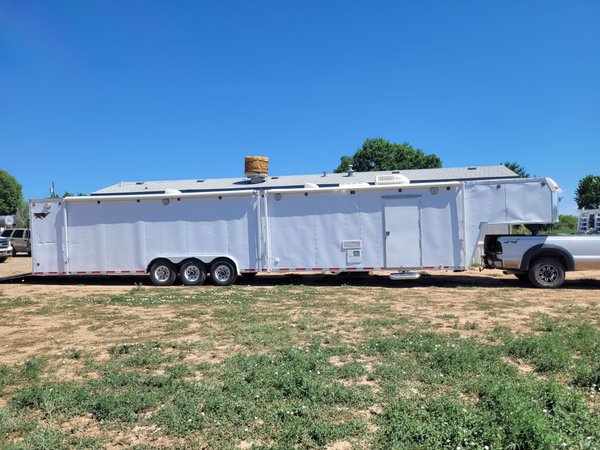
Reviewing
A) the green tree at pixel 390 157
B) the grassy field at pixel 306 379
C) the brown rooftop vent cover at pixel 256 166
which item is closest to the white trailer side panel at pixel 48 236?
the grassy field at pixel 306 379

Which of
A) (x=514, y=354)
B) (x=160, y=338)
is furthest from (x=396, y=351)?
(x=160, y=338)

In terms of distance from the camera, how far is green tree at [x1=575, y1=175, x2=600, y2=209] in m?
49.4

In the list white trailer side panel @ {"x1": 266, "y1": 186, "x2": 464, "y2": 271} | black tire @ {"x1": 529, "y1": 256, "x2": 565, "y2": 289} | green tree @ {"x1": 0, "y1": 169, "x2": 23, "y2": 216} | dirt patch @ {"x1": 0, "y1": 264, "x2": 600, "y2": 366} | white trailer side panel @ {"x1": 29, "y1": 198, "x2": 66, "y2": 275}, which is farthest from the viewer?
green tree @ {"x1": 0, "y1": 169, "x2": 23, "y2": 216}

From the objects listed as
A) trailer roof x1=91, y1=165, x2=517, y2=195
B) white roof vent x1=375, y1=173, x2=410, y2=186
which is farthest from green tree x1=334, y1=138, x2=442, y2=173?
white roof vent x1=375, y1=173, x2=410, y2=186

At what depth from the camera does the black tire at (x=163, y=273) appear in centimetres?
1401

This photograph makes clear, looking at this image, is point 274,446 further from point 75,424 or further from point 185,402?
point 75,424

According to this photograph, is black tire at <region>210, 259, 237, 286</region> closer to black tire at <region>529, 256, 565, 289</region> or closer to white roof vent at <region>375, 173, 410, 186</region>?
white roof vent at <region>375, 173, 410, 186</region>

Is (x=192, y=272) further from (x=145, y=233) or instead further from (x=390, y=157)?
(x=390, y=157)

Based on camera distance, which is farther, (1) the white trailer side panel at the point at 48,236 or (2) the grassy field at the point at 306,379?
(1) the white trailer side panel at the point at 48,236

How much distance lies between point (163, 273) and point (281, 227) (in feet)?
13.0

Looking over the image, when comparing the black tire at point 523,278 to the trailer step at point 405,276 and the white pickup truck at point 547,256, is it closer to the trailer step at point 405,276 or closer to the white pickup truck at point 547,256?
the white pickup truck at point 547,256

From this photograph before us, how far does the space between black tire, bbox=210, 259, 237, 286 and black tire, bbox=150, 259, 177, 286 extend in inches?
48.2

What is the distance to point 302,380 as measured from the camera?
15.8 ft

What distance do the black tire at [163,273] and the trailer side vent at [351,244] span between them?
5.24 m
